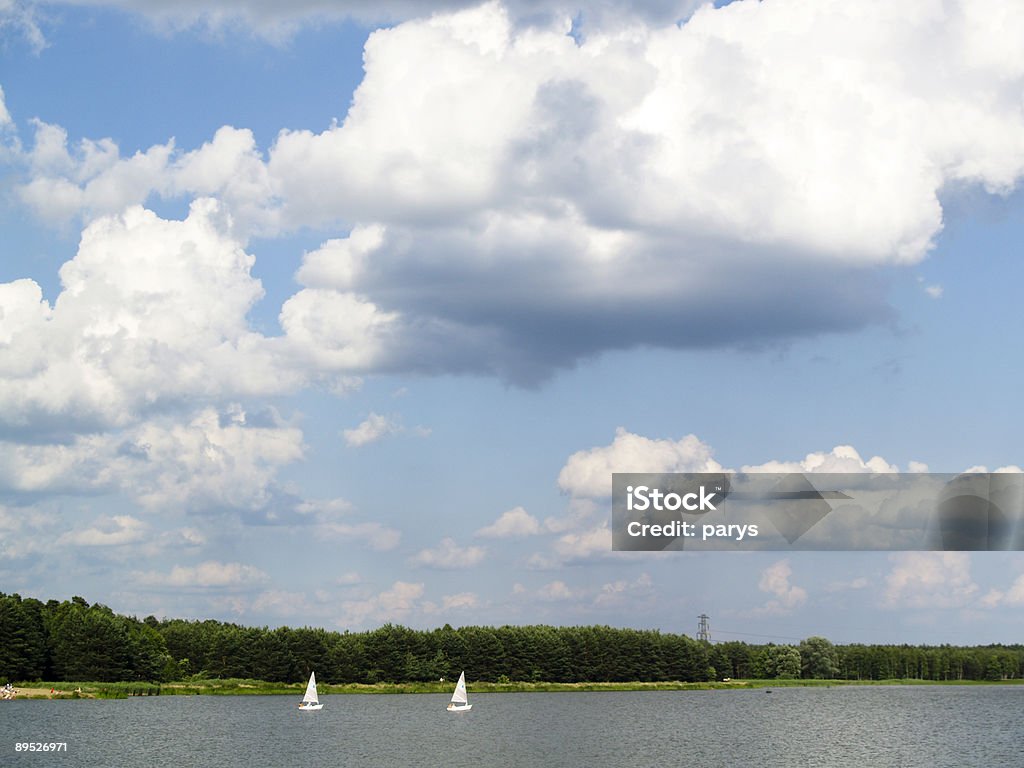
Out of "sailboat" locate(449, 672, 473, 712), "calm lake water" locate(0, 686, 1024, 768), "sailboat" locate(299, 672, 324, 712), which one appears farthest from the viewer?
"sailboat" locate(449, 672, 473, 712)

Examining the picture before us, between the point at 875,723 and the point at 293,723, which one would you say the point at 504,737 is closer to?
the point at 293,723

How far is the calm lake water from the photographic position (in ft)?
347

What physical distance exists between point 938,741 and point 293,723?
83.2m

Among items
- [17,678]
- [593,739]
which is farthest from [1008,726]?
[17,678]

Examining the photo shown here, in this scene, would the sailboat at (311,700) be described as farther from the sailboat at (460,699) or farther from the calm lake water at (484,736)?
the sailboat at (460,699)

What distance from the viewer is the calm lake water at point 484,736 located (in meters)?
Result: 106

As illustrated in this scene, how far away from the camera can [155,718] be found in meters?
145

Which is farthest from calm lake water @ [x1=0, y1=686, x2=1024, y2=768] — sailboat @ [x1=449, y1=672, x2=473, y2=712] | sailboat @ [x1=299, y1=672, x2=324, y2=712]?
sailboat @ [x1=299, y1=672, x2=324, y2=712]

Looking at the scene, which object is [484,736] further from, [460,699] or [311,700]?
[311,700]

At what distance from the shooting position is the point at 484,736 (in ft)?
428

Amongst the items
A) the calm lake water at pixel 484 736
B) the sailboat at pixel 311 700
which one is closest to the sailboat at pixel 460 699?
the calm lake water at pixel 484 736

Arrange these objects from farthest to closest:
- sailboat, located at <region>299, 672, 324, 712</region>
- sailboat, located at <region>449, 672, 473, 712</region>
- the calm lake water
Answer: sailboat, located at <region>449, 672, 473, 712</region>
sailboat, located at <region>299, 672, 324, 712</region>
the calm lake water

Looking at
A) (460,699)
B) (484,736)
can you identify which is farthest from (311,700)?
(484,736)

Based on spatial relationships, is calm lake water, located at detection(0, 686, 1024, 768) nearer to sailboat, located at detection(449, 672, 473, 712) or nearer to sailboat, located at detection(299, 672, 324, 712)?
sailboat, located at detection(449, 672, 473, 712)
